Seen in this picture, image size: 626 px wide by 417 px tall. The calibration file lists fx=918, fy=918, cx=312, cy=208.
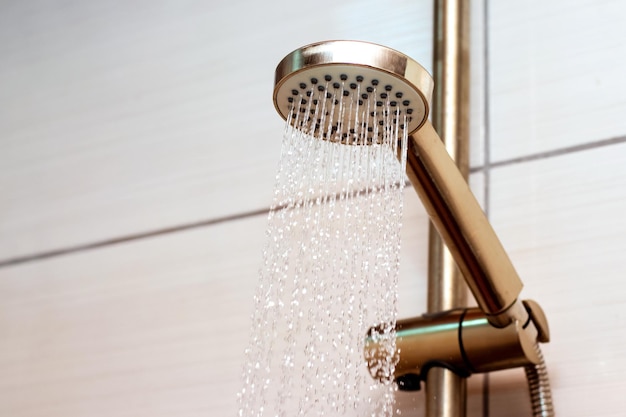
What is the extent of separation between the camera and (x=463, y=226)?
0.53 m

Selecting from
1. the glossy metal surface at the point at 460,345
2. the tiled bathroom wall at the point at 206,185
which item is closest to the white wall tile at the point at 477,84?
the tiled bathroom wall at the point at 206,185

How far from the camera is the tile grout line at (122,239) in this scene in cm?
78

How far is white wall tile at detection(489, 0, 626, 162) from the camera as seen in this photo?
67 cm

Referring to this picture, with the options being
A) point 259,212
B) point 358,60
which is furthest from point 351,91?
point 259,212

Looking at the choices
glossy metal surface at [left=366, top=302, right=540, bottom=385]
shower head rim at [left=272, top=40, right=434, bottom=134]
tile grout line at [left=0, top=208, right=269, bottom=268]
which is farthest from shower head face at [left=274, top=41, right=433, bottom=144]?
tile grout line at [left=0, top=208, right=269, bottom=268]

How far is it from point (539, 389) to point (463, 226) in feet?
0.37

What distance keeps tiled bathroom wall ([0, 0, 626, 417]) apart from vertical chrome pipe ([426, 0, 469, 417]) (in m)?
0.03

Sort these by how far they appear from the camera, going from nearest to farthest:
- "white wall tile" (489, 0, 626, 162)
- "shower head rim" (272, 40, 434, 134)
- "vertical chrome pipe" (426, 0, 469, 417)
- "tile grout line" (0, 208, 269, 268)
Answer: "shower head rim" (272, 40, 434, 134) → "vertical chrome pipe" (426, 0, 469, 417) → "white wall tile" (489, 0, 626, 162) → "tile grout line" (0, 208, 269, 268)

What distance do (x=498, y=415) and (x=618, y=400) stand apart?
76 mm

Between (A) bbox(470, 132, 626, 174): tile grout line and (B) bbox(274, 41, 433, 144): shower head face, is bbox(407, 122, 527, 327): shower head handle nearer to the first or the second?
(B) bbox(274, 41, 433, 144): shower head face

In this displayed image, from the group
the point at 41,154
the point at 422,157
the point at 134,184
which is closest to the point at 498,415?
the point at 422,157

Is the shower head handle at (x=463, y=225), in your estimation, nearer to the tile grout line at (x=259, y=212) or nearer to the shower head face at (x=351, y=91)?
the shower head face at (x=351, y=91)

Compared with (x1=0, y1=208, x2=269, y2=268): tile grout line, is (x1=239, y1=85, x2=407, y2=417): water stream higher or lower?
lower

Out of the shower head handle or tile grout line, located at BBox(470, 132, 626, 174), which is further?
tile grout line, located at BBox(470, 132, 626, 174)
